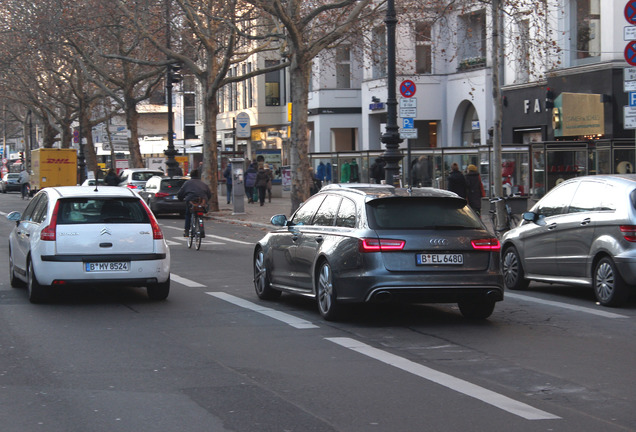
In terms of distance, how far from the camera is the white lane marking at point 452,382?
6.95 m

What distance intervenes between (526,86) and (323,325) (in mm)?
25502

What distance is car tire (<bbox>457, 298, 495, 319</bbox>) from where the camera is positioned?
37.5 feet

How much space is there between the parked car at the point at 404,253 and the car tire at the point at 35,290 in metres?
3.38

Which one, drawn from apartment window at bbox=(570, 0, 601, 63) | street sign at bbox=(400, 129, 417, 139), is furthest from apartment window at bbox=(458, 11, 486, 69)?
street sign at bbox=(400, 129, 417, 139)

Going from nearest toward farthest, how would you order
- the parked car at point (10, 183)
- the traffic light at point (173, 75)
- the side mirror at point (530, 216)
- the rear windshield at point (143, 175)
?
1. the side mirror at point (530, 216)
2. the traffic light at point (173, 75)
3. the rear windshield at point (143, 175)
4. the parked car at point (10, 183)

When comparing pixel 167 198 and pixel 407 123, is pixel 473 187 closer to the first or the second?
pixel 407 123

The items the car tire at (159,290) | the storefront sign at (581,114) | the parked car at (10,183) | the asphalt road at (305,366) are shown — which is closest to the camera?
the asphalt road at (305,366)

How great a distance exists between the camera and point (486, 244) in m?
10.9

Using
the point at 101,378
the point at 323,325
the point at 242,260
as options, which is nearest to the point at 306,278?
the point at 323,325

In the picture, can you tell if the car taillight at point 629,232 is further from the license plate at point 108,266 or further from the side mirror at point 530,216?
the license plate at point 108,266

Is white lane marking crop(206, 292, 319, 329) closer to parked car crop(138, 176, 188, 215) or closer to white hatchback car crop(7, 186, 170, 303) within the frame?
white hatchback car crop(7, 186, 170, 303)

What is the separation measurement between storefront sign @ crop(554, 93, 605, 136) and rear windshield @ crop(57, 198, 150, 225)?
20601mm

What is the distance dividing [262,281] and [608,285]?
167 inches

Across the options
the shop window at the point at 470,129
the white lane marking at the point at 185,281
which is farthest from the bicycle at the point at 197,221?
the shop window at the point at 470,129
